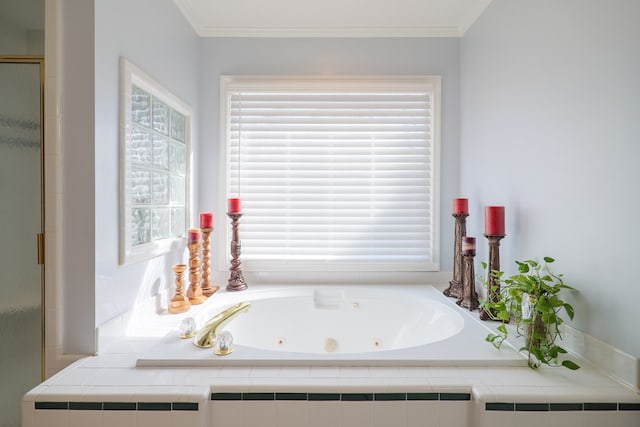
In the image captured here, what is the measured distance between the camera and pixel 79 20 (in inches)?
49.8

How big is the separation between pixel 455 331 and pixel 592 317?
1.78ft

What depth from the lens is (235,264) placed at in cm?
220

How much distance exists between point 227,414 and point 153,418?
8.5 inches

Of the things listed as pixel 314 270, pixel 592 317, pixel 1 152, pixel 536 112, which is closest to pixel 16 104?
pixel 1 152

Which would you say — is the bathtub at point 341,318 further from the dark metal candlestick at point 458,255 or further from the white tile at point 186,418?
the white tile at point 186,418

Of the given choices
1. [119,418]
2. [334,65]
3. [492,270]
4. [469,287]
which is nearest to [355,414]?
[119,418]

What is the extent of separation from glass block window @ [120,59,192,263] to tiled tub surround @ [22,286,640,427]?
59 centimetres

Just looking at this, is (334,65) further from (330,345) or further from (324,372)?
(324,372)

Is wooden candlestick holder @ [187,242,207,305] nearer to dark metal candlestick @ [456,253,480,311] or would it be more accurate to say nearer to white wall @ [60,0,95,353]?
white wall @ [60,0,95,353]

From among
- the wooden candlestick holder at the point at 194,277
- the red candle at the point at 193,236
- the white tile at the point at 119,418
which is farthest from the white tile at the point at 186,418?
the red candle at the point at 193,236

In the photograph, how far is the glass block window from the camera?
1.47 meters

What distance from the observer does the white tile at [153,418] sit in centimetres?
102

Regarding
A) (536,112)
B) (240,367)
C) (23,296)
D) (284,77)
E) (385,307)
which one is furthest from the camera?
(284,77)

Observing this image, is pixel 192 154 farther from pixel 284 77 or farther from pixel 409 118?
pixel 409 118
